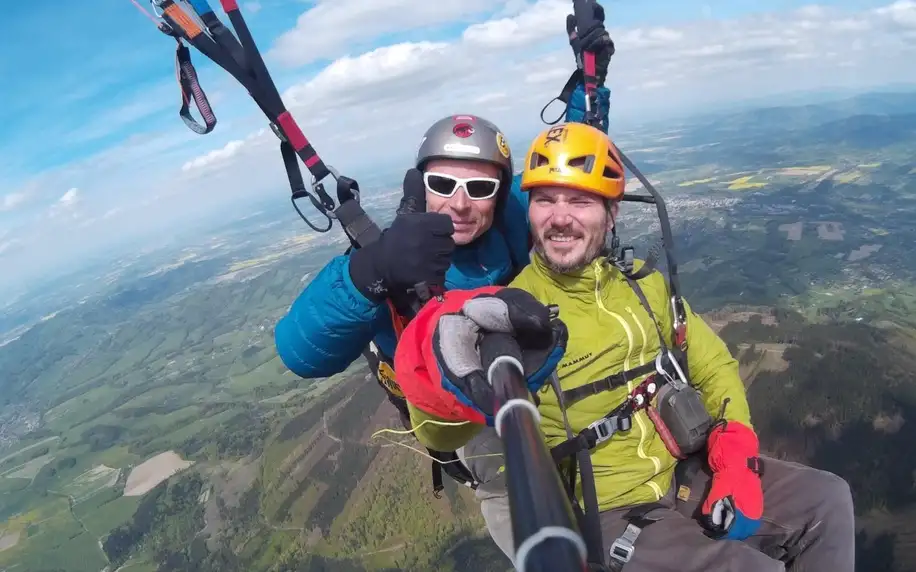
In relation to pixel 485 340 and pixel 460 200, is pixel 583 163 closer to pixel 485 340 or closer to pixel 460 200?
pixel 460 200

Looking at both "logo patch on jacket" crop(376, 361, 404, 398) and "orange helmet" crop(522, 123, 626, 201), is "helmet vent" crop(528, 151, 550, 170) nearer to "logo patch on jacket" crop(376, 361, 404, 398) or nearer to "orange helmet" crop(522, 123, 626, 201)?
"orange helmet" crop(522, 123, 626, 201)

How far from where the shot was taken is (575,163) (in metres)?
3.49

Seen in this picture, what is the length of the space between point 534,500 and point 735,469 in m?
2.84

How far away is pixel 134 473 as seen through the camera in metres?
78.1

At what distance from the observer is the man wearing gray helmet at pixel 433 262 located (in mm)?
2457

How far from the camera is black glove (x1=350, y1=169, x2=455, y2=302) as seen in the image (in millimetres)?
2396

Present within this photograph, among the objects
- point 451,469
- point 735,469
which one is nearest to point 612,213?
point 735,469

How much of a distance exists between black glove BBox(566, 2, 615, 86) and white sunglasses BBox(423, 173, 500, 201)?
2.07m

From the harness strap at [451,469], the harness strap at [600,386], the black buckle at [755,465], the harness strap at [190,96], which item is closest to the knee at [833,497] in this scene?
the black buckle at [755,465]

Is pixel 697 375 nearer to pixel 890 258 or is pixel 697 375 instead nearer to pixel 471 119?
pixel 471 119

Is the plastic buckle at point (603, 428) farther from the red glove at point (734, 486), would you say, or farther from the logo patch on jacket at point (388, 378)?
the logo patch on jacket at point (388, 378)

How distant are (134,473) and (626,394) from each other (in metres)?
95.6

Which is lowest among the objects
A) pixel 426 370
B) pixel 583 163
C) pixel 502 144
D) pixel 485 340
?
pixel 426 370

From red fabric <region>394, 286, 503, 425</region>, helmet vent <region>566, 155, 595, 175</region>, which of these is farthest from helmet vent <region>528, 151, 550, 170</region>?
red fabric <region>394, 286, 503, 425</region>
